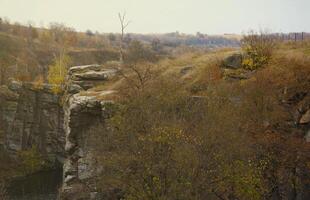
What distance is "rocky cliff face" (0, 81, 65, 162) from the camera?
74.1 m

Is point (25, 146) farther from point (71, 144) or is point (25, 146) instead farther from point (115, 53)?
point (115, 53)

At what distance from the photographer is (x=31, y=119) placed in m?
76.6

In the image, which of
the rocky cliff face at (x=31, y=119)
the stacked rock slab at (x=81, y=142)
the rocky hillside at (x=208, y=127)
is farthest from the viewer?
the rocky cliff face at (x=31, y=119)

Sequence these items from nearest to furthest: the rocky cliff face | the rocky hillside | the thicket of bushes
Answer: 1. the thicket of bushes
2. the rocky hillside
3. the rocky cliff face

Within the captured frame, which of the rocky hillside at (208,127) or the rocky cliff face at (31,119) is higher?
the rocky hillside at (208,127)

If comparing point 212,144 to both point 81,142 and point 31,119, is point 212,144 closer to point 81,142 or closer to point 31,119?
point 81,142

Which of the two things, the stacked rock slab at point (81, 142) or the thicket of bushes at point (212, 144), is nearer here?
the thicket of bushes at point (212, 144)

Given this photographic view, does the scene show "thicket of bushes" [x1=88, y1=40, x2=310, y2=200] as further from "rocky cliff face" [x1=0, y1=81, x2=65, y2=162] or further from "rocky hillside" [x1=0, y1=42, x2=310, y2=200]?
"rocky cliff face" [x1=0, y1=81, x2=65, y2=162]

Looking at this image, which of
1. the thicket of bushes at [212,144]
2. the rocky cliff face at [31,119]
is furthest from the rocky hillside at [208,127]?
the rocky cliff face at [31,119]

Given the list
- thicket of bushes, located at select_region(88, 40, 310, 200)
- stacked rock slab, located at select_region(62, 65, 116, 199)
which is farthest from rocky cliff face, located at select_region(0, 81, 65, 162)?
thicket of bushes, located at select_region(88, 40, 310, 200)

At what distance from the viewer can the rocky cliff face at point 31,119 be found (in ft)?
243

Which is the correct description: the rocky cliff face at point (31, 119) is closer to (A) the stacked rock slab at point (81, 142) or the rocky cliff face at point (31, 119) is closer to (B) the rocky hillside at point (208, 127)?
(A) the stacked rock slab at point (81, 142)

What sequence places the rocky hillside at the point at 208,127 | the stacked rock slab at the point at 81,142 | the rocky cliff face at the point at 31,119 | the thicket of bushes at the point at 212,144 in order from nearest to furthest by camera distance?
the thicket of bushes at the point at 212,144 → the rocky hillside at the point at 208,127 → the stacked rock slab at the point at 81,142 → the rocky cliff face at the point at 31,119

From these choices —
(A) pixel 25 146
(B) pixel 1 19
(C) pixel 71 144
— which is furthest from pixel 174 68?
(B) pixel 1 19
